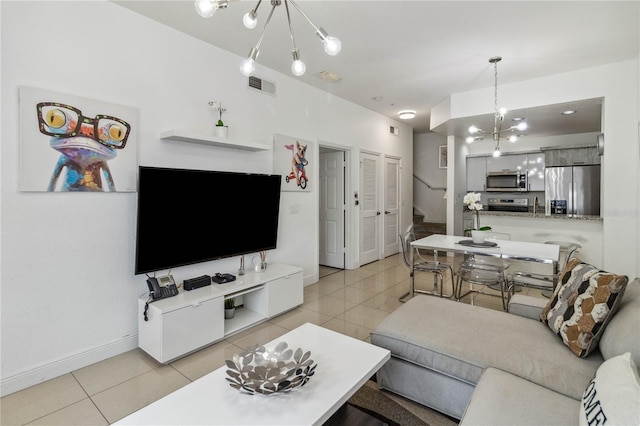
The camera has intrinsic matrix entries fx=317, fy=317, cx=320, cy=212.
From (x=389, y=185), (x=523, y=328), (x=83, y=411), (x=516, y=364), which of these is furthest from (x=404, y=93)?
(x=83, y=411)

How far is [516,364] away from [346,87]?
3.99 m

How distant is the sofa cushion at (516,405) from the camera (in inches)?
51.4

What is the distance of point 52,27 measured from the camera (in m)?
2.33

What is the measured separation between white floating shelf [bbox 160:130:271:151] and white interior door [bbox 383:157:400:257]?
3.65 m

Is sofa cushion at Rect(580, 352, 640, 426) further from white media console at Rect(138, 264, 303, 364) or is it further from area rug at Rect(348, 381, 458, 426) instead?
white media console at Rect(138, 264, 303, 364)

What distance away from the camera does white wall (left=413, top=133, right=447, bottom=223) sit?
26.2 feet

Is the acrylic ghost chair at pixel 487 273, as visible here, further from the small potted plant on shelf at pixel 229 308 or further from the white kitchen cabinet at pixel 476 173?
the white kitchen cabinet at pixel 476 173

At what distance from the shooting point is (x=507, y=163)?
21.9 feet

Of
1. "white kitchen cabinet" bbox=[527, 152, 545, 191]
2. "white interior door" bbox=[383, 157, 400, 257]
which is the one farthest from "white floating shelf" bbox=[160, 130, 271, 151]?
"white kitchen cabinet" bbox=[527, 152, 545, 191]

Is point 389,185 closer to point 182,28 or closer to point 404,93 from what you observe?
point 404,93

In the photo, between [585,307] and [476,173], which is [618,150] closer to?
[476,173]

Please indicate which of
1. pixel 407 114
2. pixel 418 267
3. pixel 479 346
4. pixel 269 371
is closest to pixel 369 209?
pixel 407 114

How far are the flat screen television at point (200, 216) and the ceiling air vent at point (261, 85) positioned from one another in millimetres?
1109

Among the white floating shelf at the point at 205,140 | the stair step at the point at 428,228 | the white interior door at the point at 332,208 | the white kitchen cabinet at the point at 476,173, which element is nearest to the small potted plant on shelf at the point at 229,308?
the white floating shelf at the point at 205,140
